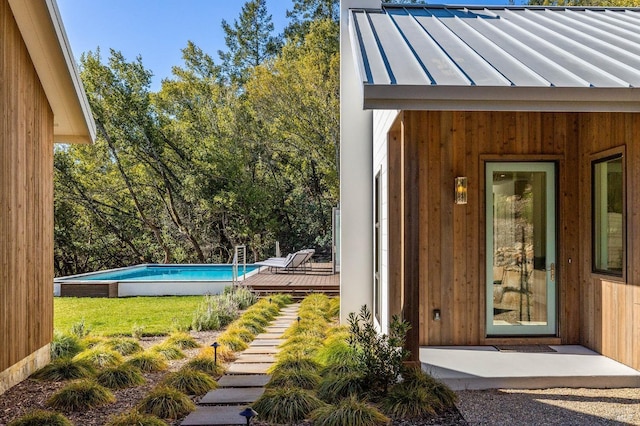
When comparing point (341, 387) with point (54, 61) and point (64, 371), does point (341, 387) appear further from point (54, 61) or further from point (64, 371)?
point (54, 61)

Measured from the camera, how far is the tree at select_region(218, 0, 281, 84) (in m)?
24.7

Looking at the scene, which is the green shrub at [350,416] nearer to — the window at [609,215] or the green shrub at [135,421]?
the green shrub at [135,421]

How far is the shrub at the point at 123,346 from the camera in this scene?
664 centimetres

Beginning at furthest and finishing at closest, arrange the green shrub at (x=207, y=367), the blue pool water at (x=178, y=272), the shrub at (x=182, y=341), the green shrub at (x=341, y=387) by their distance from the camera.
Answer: the blue pool water at (x=178, y=272), the shrub at (x=182, y=341), the green shrub at (x=207, y=367), the green shrub at (x=341, y=387)

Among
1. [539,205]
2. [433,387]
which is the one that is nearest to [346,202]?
[539,205]

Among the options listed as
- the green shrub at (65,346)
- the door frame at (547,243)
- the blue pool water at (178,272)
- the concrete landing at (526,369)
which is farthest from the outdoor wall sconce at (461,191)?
the blue pool water at (178,272)

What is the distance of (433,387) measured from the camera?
4293 millimetres

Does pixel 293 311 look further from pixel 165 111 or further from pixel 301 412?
pixel 165 111

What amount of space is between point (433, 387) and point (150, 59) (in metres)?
22.4

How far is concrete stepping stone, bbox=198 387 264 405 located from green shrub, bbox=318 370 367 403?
1.98ft

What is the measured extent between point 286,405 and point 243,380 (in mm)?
1276

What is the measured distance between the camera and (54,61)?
601 cm

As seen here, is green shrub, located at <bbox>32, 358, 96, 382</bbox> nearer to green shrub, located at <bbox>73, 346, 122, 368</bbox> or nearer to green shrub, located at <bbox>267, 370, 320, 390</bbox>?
green shrub, located at <bbox>73, 346, 122, 368</bbox>

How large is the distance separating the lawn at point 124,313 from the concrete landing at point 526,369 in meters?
5.01
